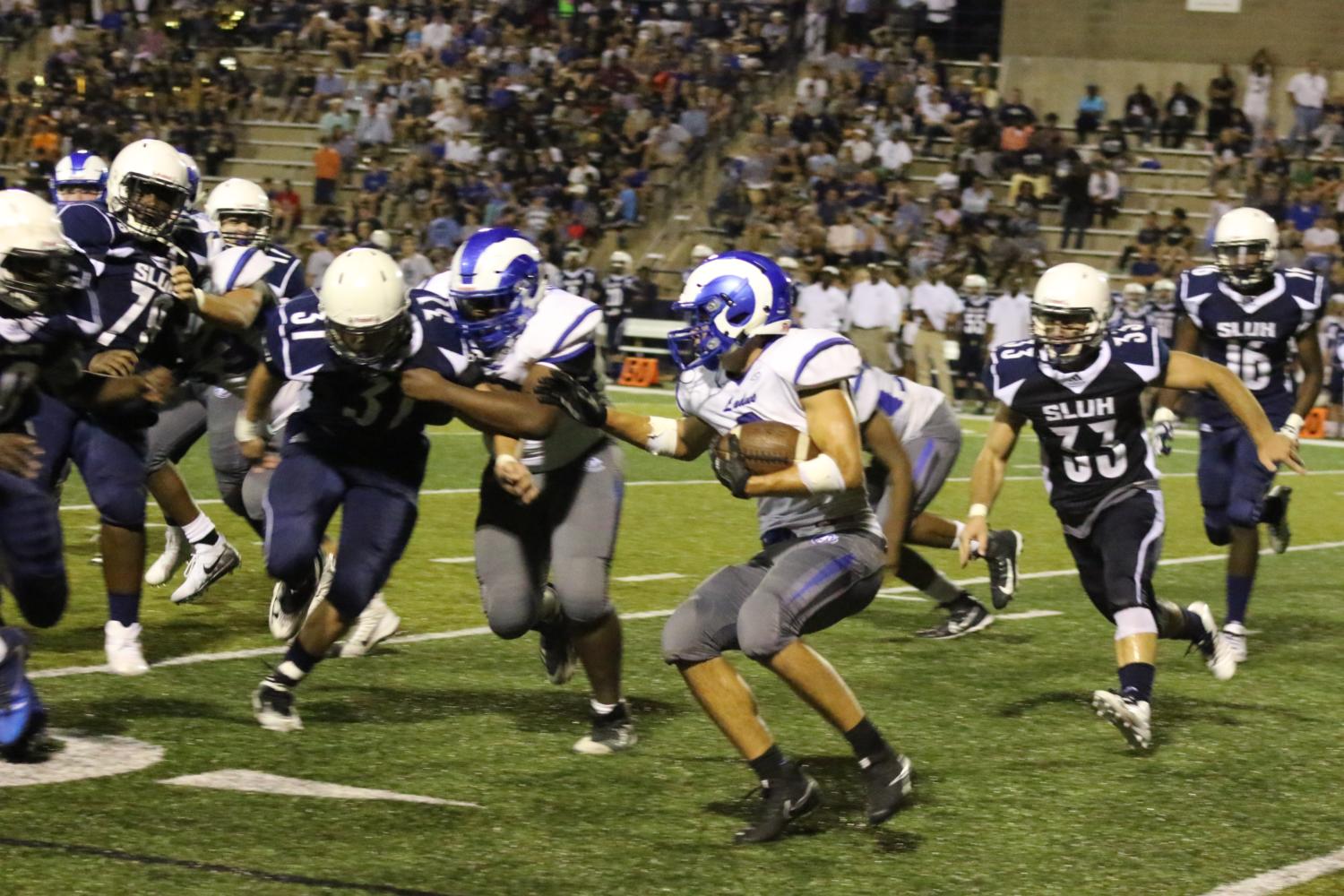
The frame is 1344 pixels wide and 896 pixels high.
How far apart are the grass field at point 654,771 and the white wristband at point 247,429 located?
0.76 metres

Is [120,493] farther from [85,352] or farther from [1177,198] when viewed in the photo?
[1177,198]

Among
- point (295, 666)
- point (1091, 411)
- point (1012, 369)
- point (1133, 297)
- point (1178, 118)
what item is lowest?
point (1133, 297)

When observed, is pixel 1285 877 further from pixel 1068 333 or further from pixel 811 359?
pixel 1068 333

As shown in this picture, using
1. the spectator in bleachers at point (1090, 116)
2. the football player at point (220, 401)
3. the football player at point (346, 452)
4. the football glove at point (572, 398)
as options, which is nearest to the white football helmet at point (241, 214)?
the football player at point (220, 401)

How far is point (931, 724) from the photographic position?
5.78 meters

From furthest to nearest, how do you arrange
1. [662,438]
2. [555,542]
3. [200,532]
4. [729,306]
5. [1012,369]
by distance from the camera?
[200,532] < [1012,369] < [555,542] < [662,438] < [729,306]

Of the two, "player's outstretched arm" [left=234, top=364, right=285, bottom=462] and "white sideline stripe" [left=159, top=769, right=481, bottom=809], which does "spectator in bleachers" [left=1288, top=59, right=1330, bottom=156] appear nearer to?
"player's outstretched arm" [left=234, top=364, right=285, bottom=462]

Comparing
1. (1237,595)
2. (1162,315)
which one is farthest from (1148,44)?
(1237,595)

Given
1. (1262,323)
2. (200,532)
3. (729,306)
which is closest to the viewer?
(729,306)

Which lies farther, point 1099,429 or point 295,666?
point 1099,429

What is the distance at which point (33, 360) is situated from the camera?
493 centimetres

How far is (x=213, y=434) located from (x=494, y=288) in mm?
2648

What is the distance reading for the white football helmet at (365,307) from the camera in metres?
4.89

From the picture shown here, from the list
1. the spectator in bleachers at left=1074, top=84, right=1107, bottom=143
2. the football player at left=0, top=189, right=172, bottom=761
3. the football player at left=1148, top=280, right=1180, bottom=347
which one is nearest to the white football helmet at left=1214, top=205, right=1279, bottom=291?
the football player at left=0, top=189, right=172, bottom=761
